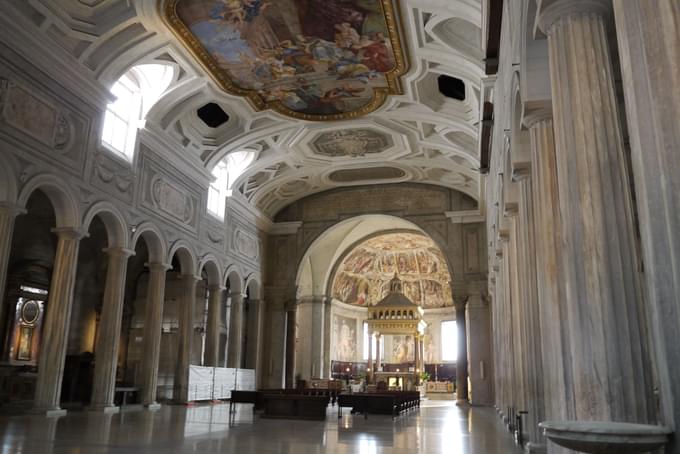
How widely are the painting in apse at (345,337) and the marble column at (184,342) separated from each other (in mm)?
15295

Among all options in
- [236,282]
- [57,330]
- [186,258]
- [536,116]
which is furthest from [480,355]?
[536,116]

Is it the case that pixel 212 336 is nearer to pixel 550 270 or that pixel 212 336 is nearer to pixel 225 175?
pixel 225 175

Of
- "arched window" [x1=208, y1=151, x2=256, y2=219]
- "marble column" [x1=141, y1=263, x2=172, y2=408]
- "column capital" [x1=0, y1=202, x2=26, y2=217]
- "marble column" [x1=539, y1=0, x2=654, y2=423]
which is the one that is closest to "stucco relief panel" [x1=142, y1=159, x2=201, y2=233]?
"marble column" [x1=141, y1=263, x2=172, y2=408]

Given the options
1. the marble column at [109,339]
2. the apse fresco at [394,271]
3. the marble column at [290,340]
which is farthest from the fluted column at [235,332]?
the apse fresco at [394,271]

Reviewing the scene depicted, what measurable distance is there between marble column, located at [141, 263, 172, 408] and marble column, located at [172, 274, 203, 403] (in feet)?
4.10

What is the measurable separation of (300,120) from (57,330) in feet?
32.0

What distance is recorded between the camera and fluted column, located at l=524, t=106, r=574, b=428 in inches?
205

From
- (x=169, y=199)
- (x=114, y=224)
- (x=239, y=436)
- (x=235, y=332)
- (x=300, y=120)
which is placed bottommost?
(x=239, y=436)

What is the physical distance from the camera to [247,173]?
70.5 ft

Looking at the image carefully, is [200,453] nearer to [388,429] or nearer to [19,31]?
[388,429]

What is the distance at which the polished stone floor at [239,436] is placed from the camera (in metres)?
6.91

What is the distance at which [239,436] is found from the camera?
8.38 meters

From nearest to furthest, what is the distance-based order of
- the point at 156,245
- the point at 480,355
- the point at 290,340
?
the point at 156,245
the point at 480,355
the point at 290,340

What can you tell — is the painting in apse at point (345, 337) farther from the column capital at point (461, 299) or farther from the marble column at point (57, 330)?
the marble column at point (57, 330)
